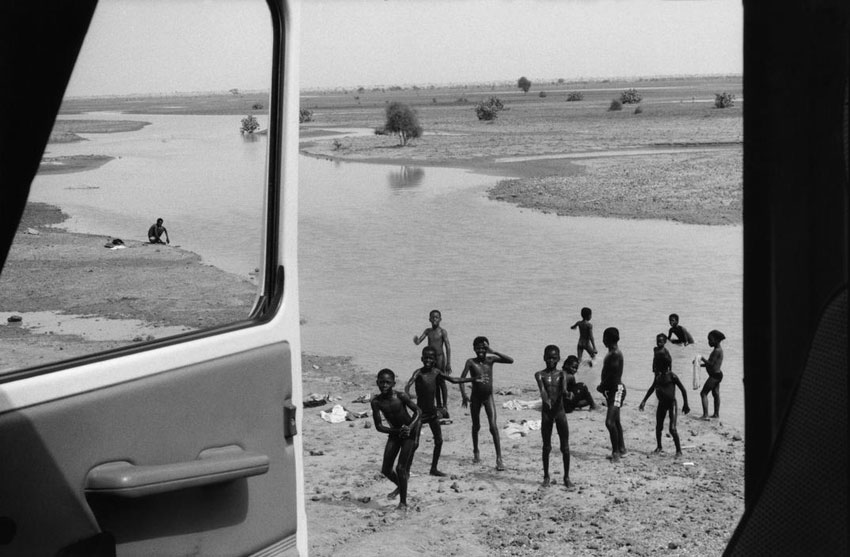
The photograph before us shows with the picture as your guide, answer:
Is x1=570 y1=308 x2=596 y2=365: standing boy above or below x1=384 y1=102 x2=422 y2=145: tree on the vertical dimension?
below

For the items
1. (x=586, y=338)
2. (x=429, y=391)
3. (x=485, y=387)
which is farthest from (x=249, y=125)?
(x=586, y=338)

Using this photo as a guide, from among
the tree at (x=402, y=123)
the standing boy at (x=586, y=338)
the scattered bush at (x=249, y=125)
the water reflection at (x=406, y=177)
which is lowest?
the standing boy at (x=586, y=338)

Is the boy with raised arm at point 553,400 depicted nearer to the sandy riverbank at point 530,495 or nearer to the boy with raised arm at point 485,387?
the sandy riverbank at point 530,495

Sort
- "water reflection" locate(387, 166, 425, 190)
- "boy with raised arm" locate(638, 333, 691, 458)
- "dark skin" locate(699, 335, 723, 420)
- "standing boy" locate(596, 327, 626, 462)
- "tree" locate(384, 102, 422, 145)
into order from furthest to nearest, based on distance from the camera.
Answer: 1. "tree" locate(384, 102, 422, 145)
2. "water reflection" locate(387, 166, 425, 190)
3. "dark skin" locate(699, 335, 723, 420)
4. "boy with raised arm" locate(638, 333, 691, 458)
5. "standing boy" locate(596, 327, 626, 462)

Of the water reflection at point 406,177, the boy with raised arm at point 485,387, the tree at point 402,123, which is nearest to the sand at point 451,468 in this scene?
the boy with raised arm at point 485,387

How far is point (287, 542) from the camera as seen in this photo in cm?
293

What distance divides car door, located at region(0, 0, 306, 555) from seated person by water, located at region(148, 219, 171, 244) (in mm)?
34

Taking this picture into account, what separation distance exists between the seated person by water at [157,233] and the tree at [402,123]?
53.0m

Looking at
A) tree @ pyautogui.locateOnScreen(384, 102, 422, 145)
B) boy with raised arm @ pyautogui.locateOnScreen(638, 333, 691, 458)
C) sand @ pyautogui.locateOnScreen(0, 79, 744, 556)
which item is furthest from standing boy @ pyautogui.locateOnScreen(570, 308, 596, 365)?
tree @ pyautogui.locateOnScreen(384, 102, 422, 145)

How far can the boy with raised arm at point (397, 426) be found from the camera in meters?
9.34

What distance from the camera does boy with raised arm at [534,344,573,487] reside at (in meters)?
10.1

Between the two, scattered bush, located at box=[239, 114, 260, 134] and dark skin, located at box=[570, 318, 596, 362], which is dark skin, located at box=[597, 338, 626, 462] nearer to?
dark skin, located at box=[570, 318, 596, 362]
